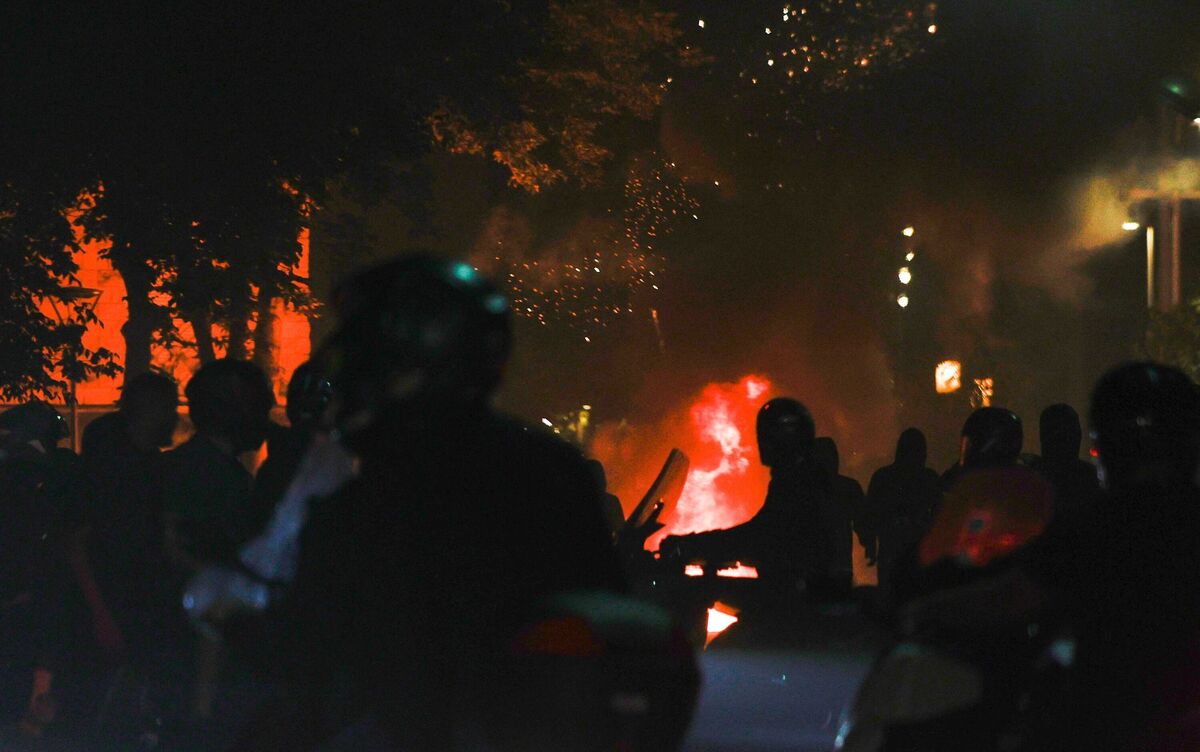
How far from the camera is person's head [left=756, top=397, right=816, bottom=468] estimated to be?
6707mm

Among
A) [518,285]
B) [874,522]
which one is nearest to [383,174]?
[874,522]

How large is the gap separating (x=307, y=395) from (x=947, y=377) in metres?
41.4

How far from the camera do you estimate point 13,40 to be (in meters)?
12.1

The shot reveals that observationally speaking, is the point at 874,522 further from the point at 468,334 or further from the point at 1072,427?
the point at 468,334

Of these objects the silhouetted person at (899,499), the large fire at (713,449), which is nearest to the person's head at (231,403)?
the silhouetted person at (899,499)

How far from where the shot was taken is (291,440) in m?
6.29

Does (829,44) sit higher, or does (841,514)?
(829,44)

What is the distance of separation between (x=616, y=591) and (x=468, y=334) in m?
0.48

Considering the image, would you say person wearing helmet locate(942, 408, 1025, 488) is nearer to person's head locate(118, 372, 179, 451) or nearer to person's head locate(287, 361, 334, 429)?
person's head locate(287, 361, 334, 429)

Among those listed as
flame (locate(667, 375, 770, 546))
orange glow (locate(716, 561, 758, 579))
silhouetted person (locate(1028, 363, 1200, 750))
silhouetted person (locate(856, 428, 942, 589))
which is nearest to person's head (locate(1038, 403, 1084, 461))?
silhouetted person (locate(856, 428, 942, 589))

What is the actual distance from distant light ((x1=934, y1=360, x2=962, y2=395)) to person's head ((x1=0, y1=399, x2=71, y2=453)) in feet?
128

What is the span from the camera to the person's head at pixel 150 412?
24.1ft

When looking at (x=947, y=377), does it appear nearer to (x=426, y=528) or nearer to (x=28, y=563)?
(x=28, y=563)

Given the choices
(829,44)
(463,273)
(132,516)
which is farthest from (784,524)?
(829,44)
